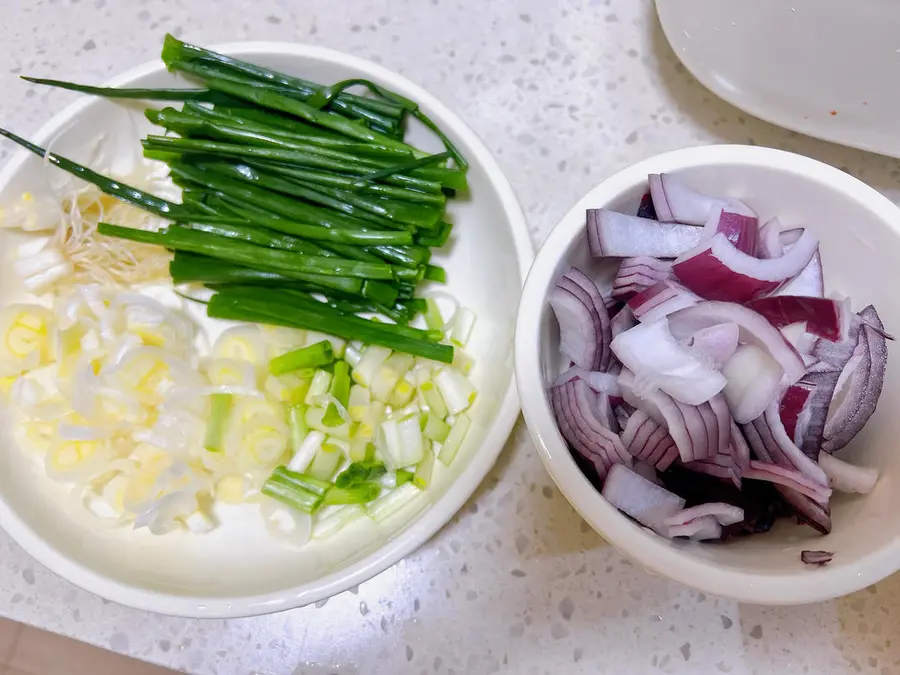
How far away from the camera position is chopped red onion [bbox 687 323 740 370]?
60 centimetres

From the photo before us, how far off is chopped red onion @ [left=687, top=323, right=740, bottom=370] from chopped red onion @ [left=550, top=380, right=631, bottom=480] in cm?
10

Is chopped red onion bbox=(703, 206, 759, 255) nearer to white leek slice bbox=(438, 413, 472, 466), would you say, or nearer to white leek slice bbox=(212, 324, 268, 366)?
white leek slice bbox=(438, 413, 472, 466)

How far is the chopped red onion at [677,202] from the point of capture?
66 cm

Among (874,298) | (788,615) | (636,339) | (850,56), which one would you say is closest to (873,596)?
(788,615)

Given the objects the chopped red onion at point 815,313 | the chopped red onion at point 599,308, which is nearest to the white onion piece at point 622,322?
the chopped red onion at point 599,308

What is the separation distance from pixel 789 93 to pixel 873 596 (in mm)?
558

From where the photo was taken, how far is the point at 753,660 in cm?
79

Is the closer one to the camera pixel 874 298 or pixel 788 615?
pixel 874 298

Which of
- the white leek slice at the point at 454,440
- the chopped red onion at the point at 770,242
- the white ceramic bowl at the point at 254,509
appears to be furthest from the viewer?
the white leek slice at the point at 454,440

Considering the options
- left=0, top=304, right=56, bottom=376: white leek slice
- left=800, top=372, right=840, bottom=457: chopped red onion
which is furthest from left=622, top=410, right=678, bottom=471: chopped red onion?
left=0, top=304, right=56, bottom=376: white leek slice

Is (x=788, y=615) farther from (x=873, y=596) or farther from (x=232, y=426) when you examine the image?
(x=232, y=426)

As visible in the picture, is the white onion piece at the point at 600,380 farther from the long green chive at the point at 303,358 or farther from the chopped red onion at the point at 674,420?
the long green chive at the point at 303,358

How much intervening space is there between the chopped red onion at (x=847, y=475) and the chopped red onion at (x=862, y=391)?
0.02 metres

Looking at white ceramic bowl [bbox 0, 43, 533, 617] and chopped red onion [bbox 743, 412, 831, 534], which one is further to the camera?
white ceramic bowl [bbox 0, 43, 533, 617]
